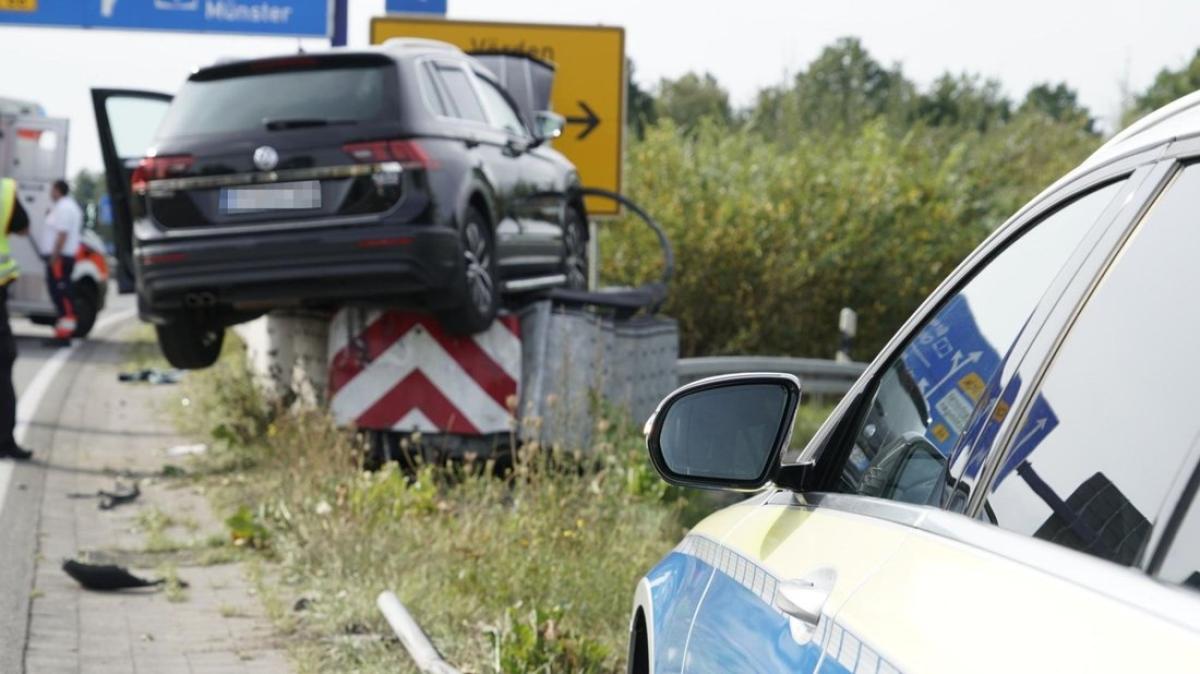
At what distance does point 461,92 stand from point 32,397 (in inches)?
270

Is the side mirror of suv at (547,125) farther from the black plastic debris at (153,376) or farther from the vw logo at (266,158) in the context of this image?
the black plastic debris at (153,376)

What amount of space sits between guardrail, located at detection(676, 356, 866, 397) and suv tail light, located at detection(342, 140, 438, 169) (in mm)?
5286

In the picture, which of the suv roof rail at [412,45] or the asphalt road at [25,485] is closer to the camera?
the asphalt road at [25,485]

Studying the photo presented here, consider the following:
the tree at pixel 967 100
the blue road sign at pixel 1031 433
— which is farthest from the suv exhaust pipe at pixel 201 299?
the tree at pixel 967 100

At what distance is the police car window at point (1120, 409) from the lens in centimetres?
178

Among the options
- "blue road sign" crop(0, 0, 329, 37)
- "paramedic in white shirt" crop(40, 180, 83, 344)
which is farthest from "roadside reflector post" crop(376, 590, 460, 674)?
"paramedic in white shirt" crop(40, 180, 83, 344)

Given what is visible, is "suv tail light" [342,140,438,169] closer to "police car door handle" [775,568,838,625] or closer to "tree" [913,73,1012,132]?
"police car door handle" [775,568,838,625]

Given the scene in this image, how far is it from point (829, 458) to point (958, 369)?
0.52 meters

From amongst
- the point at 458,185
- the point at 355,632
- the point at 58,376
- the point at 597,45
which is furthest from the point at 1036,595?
the point at 58,376

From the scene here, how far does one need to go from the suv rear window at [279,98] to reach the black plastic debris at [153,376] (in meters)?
8.64

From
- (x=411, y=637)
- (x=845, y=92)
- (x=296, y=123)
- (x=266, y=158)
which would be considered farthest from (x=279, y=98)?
(x=845, y=92)

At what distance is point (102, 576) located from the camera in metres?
7.88

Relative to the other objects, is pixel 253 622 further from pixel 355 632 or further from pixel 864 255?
pixel 864 255

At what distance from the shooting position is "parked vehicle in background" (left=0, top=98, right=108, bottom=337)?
24.1 m
